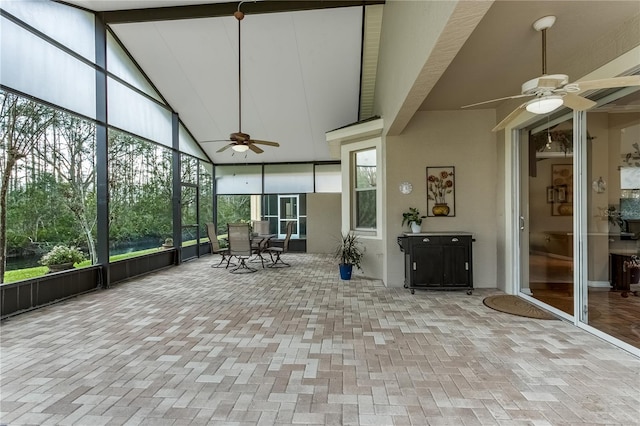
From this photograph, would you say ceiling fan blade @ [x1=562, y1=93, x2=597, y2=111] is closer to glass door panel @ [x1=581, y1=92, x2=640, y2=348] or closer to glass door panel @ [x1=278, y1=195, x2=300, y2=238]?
glass door panel @ [x1=581, y1=92, x2=640, y2=348]

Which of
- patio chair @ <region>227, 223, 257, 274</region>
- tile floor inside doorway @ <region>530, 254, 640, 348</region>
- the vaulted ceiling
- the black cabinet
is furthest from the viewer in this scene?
patio chair @ <region>227, 223, 257, 274</region>

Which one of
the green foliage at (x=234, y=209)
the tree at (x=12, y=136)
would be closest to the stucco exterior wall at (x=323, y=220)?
the green foliage at (x=234, y=209)

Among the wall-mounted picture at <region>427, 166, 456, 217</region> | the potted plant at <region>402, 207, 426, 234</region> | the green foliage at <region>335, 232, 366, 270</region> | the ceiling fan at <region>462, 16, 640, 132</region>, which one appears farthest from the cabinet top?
the ceiling fan at <region>462, 16, 640, 132</region>

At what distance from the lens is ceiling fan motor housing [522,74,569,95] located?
257 cm

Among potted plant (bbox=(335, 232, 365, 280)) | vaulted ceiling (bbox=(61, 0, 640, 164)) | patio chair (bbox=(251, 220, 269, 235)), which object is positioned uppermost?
vaulted ceiling (bbox=(61, 0, 640, 164))

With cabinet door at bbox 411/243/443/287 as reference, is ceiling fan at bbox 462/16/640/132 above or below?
above

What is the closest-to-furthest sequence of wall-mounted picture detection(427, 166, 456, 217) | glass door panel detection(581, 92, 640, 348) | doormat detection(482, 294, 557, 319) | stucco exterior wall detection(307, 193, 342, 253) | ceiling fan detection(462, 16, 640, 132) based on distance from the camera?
ceiling fan detection(462, 16, 640, 132) < glass door panel detection(581, 92, 640, 348) < doormat detection(482, 294, 557, 319) < wall-mounted picture detection(427, 166, 456, 217) < stucco exterior wall detection(307, 193, 342, 253)

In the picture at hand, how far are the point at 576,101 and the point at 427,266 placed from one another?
2707 millimetres

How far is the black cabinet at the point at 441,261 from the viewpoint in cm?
476

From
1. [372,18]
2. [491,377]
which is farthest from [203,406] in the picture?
[372,18]

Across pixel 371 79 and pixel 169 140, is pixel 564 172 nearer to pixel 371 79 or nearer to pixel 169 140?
pixel 371 79

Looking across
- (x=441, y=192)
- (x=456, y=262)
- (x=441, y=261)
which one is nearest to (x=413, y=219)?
(x=441, y=192)

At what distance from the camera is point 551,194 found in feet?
16.7

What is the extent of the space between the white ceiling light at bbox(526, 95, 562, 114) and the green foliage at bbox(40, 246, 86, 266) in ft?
20.1
